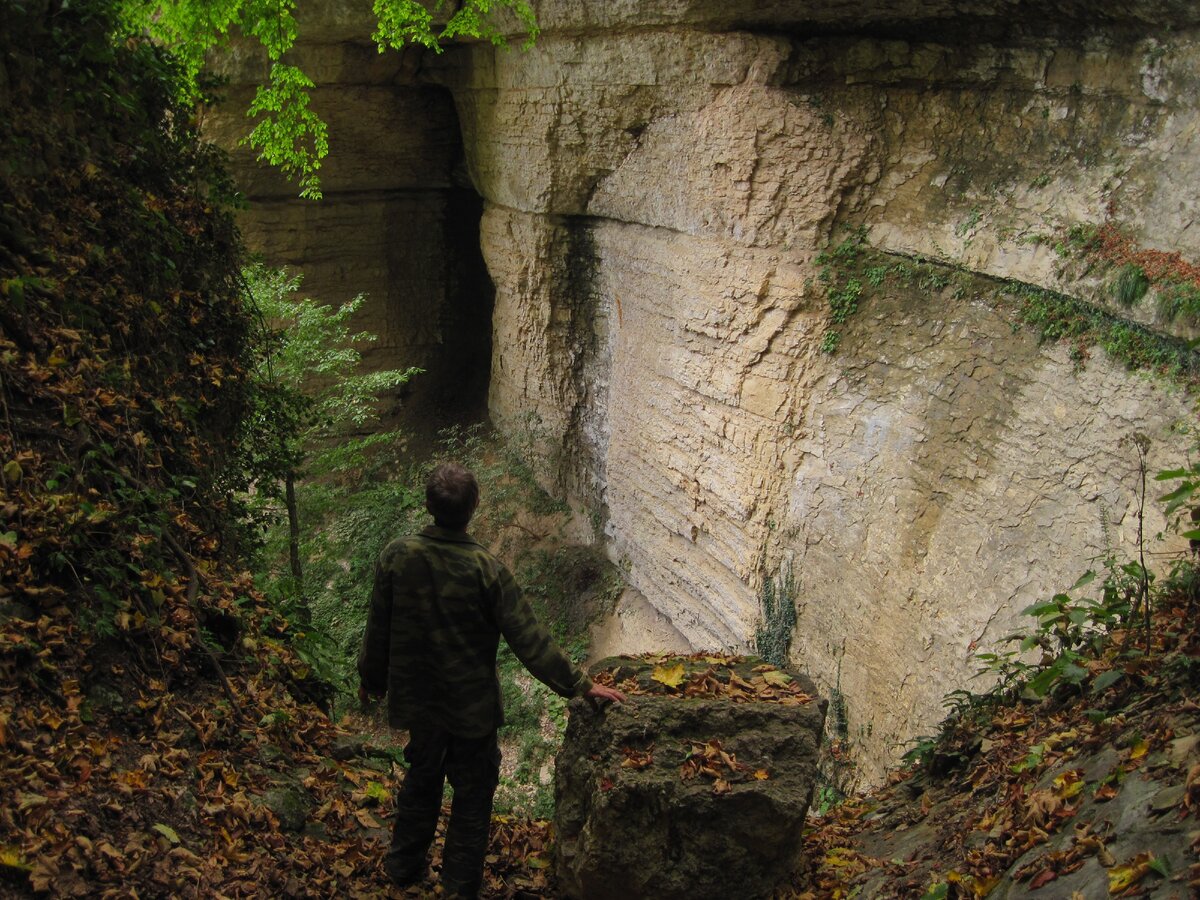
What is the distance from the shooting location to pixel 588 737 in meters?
4.17

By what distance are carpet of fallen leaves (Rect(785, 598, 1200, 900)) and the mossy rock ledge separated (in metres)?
0.35

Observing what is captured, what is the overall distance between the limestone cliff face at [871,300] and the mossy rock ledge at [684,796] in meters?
3.11

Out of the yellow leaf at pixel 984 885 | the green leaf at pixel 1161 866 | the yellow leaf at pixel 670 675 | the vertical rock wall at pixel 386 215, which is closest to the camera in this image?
the green leaf at pixel 1161 866

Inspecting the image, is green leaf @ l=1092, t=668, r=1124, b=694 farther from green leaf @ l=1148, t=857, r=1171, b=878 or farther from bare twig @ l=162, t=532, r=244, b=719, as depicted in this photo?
bare twig @ l=162, t=532, r=244, b=719

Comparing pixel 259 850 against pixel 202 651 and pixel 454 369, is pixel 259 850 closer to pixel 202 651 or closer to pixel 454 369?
pixel 202 651

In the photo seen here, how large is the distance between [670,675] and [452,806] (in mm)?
1084

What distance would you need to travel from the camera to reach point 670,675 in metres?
4.43

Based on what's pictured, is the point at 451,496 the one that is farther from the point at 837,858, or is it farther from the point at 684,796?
the point at 837,858

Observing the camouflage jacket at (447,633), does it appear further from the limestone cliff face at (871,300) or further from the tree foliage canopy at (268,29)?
the limestone cliff face at (871,300)

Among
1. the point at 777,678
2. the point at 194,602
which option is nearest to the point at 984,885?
→ the point at 777,678

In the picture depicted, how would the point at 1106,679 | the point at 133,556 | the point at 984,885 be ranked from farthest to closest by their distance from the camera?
1. the point at 133,556
2. the point at 1106,679
3. the point at 984,885

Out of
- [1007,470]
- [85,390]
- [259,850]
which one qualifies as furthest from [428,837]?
[1007,470]

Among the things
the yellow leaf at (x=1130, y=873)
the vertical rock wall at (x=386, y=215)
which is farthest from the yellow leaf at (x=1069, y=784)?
the vertical rock wall at (x=386, y=215)

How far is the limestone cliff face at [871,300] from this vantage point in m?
6.42
